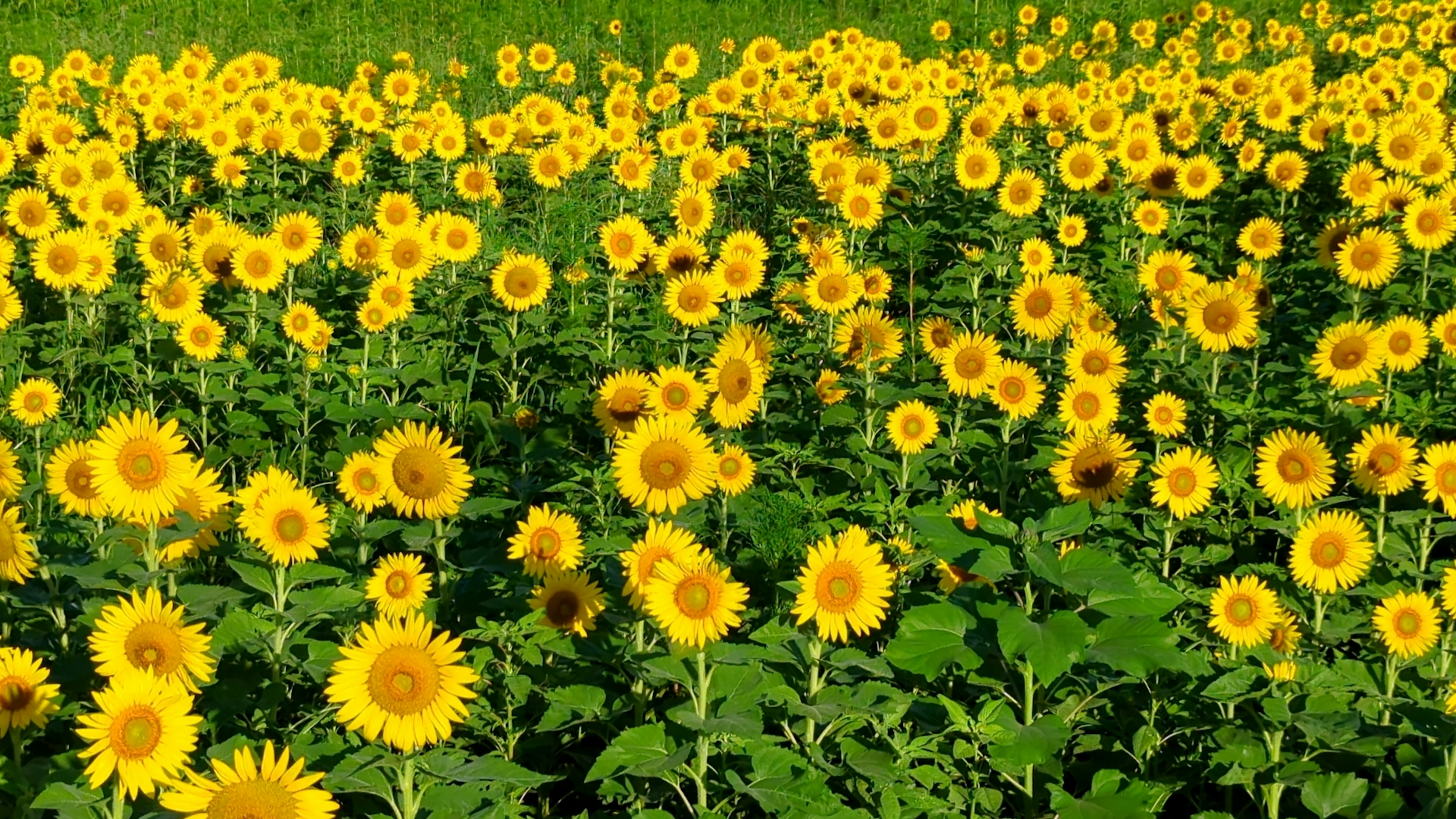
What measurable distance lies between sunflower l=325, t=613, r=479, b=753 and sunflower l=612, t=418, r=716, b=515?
840 mm

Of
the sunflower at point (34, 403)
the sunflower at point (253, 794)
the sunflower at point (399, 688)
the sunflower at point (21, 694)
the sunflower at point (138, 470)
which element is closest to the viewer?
the sunflower at point (253, 794)

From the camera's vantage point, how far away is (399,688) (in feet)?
7.70

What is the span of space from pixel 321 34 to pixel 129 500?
10.9 m

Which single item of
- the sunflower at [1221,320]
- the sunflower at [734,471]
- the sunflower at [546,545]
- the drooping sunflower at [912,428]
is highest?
the sunflower at [1221,320]

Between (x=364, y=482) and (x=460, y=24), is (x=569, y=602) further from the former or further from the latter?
(x=460, y=24)

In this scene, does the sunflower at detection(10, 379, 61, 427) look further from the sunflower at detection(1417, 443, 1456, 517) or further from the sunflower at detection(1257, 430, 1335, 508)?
the sunflower at detection(1417, 443, 1456, 517)

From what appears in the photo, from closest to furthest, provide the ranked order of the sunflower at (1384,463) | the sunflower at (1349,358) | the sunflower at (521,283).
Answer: the sunflower at (1384,463)
the sunflower at (1349,358)
the sunflower at (521,283)

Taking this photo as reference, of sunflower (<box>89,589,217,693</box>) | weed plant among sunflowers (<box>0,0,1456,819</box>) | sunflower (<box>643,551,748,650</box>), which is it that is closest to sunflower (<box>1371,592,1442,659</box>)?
weed plant among sunflowers (<box>0,0,1456,819</box>)

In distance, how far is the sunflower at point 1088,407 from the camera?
175 inches

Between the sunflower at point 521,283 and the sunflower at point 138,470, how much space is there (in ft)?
8.61

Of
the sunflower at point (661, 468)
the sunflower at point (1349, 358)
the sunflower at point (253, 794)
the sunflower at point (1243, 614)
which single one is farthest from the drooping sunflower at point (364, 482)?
the sunflower at point (1349, 358)

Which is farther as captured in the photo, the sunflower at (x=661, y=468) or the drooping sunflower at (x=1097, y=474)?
the drooping sunflower at (x=1097, y=474)

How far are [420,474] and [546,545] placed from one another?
427mm

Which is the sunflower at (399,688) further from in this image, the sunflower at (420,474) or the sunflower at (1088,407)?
the sunflower at (1088,407)
